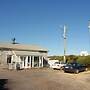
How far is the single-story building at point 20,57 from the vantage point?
46469 mm

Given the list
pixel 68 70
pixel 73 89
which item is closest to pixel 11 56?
pixel 68 70

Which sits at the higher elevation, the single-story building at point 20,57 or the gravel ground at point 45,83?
the single-story building at point 20,57

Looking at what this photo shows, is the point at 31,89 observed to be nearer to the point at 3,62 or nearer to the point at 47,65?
the point at 3,62

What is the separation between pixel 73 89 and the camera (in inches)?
716

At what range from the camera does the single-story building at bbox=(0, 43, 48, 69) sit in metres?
46.5

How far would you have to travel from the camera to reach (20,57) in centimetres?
4741

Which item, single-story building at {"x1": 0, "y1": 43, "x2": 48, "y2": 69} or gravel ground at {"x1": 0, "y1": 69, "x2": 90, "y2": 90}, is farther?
single-story building at {"x1": 0, "y1": 43, "x2": 48, "y2": 69}

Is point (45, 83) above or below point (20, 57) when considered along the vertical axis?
below

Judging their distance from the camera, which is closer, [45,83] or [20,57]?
[45,83]

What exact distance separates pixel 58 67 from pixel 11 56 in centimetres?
912

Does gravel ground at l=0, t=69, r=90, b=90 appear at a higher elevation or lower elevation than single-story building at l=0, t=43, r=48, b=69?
lower

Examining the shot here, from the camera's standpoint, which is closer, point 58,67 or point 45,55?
point 58,67

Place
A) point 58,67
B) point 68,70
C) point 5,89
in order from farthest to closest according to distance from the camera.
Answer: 1. point 58,67
2. point 68,70
3. point 5,89

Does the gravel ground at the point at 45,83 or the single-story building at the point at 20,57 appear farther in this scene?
the single-story building at the point at 20,57
